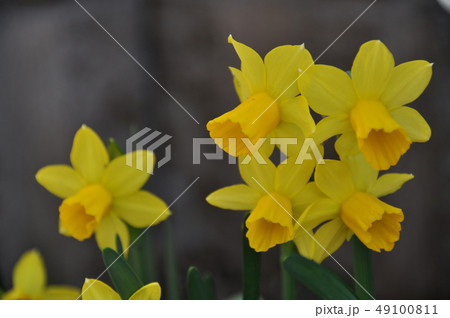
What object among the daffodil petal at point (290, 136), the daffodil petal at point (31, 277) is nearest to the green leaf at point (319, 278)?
the daffodil petal at point (290, 136)

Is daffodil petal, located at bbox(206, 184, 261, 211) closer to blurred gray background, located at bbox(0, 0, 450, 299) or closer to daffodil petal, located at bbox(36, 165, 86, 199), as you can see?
daffodil petal, located at bbox(36, 165, 86, 199)

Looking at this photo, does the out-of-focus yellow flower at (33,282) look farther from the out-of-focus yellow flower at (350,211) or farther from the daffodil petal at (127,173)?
the out-of-focus yellow flower at (350,211)

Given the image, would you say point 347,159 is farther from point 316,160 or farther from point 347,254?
point 347,254

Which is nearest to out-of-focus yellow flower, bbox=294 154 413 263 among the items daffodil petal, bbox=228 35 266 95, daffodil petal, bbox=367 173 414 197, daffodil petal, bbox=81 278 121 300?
daffodil petal, bbox=367 173 414 197

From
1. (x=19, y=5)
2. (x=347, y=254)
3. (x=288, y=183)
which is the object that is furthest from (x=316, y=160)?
(x=19, y=5)

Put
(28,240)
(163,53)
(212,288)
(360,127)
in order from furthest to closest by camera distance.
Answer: (28,240) → (163,53) → (212,288) → (360,127)

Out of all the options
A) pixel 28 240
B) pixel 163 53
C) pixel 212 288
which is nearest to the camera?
pixel 212 288
